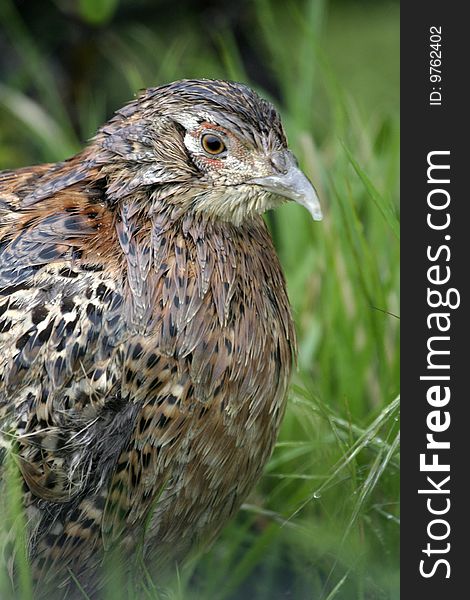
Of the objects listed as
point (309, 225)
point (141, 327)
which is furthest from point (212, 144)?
point (309, 225)

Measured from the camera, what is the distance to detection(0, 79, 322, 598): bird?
230 centimetres

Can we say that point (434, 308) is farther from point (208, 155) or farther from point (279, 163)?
point (208, 155)

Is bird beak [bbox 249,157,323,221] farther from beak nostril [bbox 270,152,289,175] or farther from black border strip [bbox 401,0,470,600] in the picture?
black border strip [bbox 401,0,470,600]

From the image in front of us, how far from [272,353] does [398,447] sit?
0.41 m

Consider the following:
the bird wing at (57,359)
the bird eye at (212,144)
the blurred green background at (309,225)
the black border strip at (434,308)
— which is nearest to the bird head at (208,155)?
the bird eye at (212,144)

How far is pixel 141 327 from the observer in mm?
2314

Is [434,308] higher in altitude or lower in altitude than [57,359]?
higher

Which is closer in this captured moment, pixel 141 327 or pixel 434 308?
pixel 141 327

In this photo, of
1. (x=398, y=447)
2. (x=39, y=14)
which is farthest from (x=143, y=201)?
(x=39, y=14)

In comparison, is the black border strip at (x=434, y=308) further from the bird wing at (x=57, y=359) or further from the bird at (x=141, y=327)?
the bird wing at (x=57, y=359)

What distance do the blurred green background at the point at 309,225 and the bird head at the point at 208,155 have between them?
0.41m

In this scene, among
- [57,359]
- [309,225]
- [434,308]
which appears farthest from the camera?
[309,225]

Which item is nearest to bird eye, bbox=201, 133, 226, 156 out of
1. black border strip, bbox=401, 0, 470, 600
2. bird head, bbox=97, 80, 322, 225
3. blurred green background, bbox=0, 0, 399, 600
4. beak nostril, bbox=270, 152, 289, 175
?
bird head, bbox=97, 80, 322, 225

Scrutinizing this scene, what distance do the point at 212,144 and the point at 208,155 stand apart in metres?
0.02
